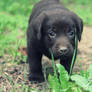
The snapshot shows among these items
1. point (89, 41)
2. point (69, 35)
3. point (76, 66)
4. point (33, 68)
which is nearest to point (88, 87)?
point (69, 35)

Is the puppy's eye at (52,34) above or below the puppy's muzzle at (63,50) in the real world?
above

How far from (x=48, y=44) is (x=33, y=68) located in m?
0.54

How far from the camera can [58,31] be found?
14.8 ft

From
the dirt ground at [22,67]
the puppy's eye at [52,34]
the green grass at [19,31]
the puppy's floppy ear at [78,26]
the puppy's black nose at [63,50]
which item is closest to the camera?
the green grass at [19,31]

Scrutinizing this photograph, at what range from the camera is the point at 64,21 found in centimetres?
461

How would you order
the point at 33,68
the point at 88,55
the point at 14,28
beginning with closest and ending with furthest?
1. the point at 33,68
2. the point at 88,55
3. the point at 14,28

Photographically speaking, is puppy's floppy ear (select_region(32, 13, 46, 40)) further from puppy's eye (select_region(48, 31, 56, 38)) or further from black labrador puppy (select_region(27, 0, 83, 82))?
puppy's eye (select_region(48, 31, 56, 38))

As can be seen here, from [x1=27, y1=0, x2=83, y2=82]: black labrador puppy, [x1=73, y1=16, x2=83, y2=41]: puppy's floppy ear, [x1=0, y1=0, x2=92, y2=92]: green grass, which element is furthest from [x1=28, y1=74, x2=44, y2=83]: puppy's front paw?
[x1=73, y1=16, x2=83, y2=41]: puppy's floppy ear

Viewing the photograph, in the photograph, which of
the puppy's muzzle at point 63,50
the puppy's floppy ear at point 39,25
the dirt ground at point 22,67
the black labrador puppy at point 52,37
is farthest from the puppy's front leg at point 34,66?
the puppy's muzzle at point 63,50

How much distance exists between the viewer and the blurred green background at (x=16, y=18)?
6.52 meters

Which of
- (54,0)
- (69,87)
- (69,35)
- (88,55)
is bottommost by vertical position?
(88,55)

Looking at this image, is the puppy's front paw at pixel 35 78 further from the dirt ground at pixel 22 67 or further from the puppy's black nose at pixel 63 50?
the puppy's black nose at pixel 63 50

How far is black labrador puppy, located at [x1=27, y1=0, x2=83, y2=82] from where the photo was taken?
441 centimetres

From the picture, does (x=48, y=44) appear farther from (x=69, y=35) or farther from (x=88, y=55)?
(x=88, y=55)
